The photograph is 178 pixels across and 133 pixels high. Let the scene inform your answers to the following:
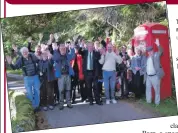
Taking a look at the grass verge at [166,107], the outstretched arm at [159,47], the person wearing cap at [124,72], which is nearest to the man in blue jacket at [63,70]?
the person wearing cap at [124,72]

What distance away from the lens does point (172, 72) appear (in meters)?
6.85

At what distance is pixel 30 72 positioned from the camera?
22.5ft

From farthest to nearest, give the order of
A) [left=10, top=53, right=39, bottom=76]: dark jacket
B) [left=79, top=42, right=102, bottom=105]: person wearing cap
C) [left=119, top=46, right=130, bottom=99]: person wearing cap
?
[left=119, top=46, right=130, bottom=99]: person wearing cap < [left=79, top=42, right=102, bottom=105]: person wearing cap < [left=10, top=53, right=39, bottom=76]: dark jacket

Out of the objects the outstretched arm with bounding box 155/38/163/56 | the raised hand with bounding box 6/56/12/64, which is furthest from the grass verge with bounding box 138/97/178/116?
the raised hand with bounding box 6/56/12/64

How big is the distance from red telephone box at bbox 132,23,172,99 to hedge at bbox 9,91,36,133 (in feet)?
6.31

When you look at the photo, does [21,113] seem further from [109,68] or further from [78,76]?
[109,68]

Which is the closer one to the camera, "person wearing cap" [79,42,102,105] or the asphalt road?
the asphalt road

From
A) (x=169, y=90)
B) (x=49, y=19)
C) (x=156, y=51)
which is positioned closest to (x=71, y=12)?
(x=49, y=19)

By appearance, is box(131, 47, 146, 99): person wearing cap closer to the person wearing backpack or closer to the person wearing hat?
the person wearing hat

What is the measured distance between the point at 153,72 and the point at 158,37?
555 millimetres

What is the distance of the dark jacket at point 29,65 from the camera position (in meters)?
6.81

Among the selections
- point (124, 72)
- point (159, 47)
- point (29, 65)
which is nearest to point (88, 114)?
point (124, 72)

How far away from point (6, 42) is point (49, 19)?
0.74 meters

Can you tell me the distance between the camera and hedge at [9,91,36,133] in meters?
6.66
